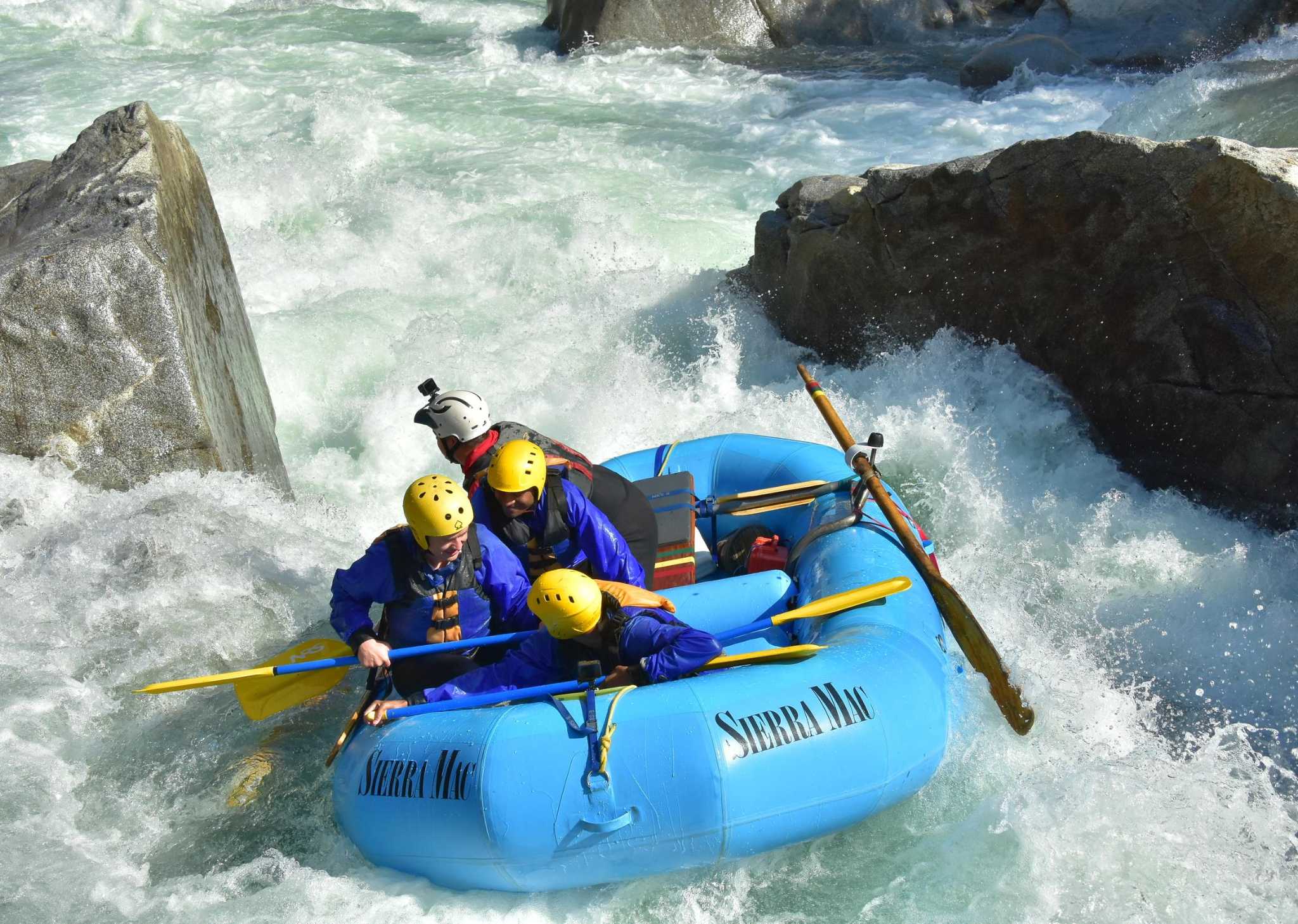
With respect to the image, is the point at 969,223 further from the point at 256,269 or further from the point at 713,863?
the point at 256,269

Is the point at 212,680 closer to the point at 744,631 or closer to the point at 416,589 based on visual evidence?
the point at 416,589

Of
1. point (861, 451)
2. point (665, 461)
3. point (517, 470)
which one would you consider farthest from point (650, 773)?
point (665, 461)

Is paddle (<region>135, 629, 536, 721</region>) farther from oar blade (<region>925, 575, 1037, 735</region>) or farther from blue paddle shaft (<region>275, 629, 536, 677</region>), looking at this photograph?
oar blade (<region>925, 575, 1037, 735</region>)

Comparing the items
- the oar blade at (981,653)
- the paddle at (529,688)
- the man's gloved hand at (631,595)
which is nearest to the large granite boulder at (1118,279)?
the oar blade at (981,653)

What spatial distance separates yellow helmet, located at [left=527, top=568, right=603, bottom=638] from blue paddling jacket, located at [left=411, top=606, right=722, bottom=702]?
0.17 meters

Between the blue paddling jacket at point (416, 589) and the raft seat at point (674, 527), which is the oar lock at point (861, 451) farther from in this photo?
the blue paddling jacket at point (416, 589)

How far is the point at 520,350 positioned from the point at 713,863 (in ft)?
15.5

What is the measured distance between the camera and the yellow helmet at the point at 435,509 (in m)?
3.81

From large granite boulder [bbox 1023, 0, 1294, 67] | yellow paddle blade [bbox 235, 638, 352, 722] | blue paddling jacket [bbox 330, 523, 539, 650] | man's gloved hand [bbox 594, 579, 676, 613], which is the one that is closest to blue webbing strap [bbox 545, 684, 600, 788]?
man's gloved hand [bbox 594, 579, 676, 613]

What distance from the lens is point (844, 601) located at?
13.5 ft

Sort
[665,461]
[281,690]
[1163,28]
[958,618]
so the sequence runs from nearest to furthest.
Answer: [958,618] < [281,690] < [665,461] < [1163,28]

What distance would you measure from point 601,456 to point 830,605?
2.99 m

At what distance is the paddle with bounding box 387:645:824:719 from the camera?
3.76 m

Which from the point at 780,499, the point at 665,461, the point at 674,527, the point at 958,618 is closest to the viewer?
the point at 958,618
